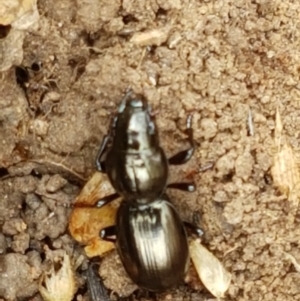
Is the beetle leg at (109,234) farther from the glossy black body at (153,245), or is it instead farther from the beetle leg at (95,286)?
the beetle leg at (95,286)

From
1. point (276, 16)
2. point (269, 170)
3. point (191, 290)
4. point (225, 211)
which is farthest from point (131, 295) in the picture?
point (276, 16)

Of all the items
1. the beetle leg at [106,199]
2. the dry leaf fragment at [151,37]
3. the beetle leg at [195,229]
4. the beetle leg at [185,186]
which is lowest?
the beetle leg at [195,229]

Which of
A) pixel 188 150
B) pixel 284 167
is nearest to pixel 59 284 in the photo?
pixel 188 150

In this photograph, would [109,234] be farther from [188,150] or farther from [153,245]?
[188,150]

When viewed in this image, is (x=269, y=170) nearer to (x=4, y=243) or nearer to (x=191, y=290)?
(x=191, y=290)

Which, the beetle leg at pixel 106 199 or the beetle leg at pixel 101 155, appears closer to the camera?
the beetle leg at pixel 101 155

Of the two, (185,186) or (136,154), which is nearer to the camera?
(136,154)

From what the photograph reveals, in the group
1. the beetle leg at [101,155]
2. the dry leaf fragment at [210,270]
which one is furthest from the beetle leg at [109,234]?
the dry leaf fragment at [210,270]

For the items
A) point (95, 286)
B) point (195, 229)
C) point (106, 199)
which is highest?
point (106, 199)
